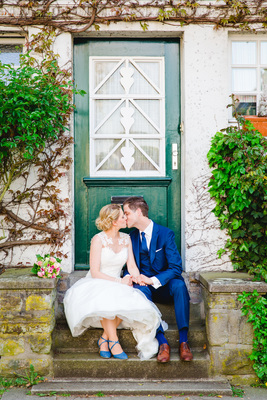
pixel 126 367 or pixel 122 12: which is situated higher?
pixel 122 12

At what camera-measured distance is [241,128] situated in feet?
15.8

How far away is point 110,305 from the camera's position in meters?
3.78

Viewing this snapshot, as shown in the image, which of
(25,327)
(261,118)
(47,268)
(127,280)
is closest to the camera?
(25,327)

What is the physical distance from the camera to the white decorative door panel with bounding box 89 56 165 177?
4.86 m

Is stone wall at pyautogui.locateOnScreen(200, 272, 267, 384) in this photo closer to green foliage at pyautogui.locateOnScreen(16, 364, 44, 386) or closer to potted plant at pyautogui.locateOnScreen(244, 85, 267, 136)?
green foliage at pyautogui.locateOnScreen(16, 364, 44, 386)

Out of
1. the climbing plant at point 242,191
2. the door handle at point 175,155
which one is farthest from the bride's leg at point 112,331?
the door handle at point 175,155

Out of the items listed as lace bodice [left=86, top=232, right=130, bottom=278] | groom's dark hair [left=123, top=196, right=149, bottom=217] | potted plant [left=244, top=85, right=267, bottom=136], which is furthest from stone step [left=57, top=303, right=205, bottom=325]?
potted plant [left=244, top=85, right=267, bottom=136]

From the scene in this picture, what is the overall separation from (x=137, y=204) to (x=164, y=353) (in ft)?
5.01

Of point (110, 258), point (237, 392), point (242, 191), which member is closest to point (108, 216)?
point (110, 258)

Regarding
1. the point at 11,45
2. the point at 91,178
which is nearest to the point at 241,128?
the point at 91,178

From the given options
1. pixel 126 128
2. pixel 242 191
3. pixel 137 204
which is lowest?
pixel 137 204

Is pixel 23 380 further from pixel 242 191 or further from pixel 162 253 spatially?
pixel 242 191

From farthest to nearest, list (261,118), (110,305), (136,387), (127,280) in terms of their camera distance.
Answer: (261,118) < (127,280) < (110,305) < (136,387)

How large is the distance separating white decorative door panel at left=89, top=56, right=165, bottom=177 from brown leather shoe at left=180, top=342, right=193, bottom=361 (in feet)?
6.48
